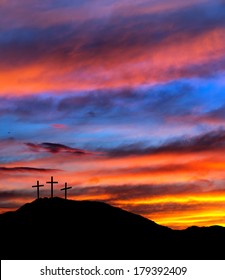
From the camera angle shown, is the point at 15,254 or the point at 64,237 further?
the point at 64,237

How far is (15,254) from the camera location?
175000 mm

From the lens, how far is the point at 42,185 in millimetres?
166750
